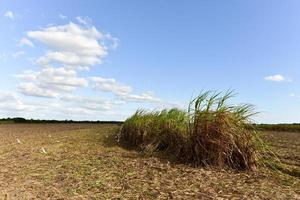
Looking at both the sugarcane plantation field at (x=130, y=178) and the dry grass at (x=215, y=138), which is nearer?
the sugarcane plantation field at (x=130, y=178)

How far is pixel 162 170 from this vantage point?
7.96 metres

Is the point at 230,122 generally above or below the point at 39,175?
above

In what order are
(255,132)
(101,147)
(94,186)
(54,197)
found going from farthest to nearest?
(101,147), (255,132), (94,186), (54,197)

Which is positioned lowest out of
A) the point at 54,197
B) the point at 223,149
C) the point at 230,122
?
the point at 54,197

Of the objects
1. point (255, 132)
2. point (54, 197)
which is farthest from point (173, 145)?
point (54, 197)

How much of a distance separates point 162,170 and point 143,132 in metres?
3.95

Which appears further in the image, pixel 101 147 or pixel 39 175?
pixel 101 147

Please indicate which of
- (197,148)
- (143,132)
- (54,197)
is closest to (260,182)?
(197,148)

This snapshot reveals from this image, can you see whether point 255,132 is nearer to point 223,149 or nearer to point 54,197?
point 223,149

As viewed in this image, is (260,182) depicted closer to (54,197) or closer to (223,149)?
(223,149)

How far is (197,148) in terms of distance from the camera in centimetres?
867

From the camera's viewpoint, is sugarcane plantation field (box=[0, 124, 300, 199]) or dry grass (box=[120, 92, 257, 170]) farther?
dry grass (box=[120, 92, 257, 170])

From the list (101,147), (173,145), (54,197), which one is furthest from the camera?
(101,147)

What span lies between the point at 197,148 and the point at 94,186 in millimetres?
2561
